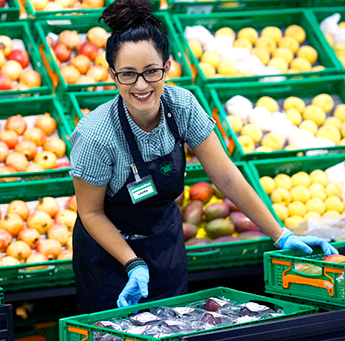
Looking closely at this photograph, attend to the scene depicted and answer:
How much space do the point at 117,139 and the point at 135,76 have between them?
0.30 metres

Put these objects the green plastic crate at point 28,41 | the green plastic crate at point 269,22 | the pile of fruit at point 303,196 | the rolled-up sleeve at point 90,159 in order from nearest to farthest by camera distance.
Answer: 1. the rolled-up sleeve at point 90,159
2. the pile of fruit at point 303,196
3. the green plastic crate at point 28,41
4. the green plastic crate at point 269,22

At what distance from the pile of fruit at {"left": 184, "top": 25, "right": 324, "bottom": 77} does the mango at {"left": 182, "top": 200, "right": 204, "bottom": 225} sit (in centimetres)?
112

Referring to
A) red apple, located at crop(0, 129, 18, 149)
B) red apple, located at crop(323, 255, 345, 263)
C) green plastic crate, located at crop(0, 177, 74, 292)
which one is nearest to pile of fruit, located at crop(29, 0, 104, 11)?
red apple, located at crop(0, 129, 18, 149)

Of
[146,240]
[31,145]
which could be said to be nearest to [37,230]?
[31,145]

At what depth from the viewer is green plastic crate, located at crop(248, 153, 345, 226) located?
3.85 metres

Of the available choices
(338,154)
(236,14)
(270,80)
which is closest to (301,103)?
(270,80)

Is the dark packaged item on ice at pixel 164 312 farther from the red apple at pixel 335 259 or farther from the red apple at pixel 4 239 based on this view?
the red apple at pixel 4 239

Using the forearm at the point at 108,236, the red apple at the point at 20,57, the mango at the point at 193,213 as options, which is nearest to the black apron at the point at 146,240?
the forearm at the point at 108,236

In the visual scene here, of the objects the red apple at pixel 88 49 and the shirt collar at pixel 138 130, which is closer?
the shirt collar at pixel 138 130

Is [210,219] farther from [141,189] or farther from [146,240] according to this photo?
[141,189]

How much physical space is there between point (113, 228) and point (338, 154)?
7.34 feet

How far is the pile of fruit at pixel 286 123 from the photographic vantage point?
4156mm

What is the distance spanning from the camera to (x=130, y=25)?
205cm

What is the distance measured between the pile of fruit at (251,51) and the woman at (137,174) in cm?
203
